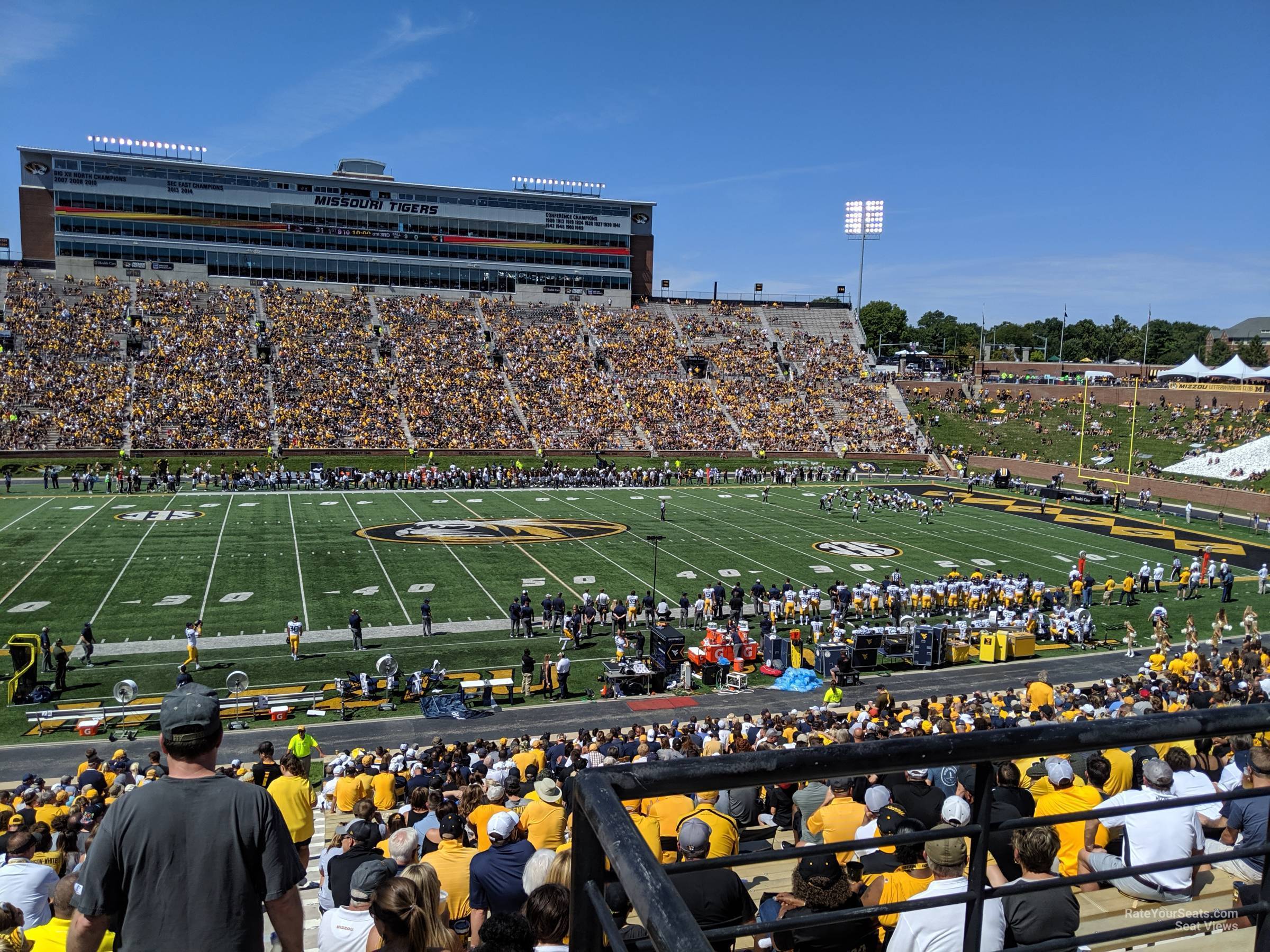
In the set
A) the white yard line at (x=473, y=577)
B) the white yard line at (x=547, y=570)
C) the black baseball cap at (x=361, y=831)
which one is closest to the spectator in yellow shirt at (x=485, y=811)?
the black baseball cap at (x=361, y=831)

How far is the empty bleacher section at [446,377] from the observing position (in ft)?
193

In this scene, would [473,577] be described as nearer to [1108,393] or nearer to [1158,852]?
[1158,852]

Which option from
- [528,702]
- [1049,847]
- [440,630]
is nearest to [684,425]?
[440,630]

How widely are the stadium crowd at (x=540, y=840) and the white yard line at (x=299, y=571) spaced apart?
13151 mm

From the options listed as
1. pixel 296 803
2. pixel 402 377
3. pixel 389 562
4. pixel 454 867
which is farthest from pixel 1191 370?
pixel 454 867

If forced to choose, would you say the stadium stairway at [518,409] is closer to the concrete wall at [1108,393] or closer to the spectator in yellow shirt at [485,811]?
the concrete wall at [1108,393]

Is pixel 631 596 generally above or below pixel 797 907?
below

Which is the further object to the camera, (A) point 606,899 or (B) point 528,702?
(B) point 528,702

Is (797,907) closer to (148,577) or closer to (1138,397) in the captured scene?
(148,577)

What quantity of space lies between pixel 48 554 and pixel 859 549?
2974cm

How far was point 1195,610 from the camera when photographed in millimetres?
28906

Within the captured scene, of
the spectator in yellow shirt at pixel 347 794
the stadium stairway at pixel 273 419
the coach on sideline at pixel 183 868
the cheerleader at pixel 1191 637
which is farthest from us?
the stadium stairway at pixel 273 419

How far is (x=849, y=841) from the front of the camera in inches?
71.2

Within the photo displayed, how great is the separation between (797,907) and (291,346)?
2522 inches
